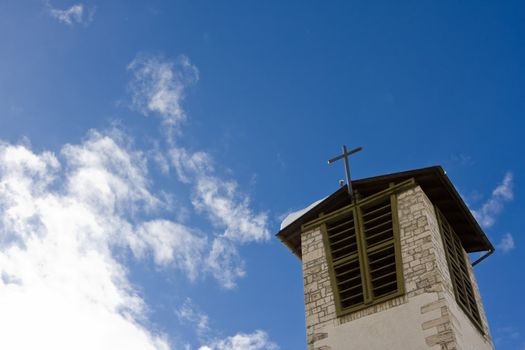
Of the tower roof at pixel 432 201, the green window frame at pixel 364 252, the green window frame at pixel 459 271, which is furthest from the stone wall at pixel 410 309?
the tower roof at pixel 432 201

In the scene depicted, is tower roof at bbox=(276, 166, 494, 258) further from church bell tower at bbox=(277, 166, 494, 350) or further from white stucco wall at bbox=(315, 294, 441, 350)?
white stucco wall at bbox=(315, 294, 441, 350)

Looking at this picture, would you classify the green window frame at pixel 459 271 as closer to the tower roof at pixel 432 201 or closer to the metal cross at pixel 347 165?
the tower roof at pixel 432 201

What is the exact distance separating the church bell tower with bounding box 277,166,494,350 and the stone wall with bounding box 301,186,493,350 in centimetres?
3

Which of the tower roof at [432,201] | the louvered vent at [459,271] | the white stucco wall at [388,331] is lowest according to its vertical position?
the white stucco wall at [388,331]

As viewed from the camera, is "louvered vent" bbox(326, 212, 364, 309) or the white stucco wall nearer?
the white stucco wall

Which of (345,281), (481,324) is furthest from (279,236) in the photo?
(481,324)

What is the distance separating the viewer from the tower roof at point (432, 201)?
19.5 metres

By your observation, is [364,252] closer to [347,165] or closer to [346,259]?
[346,259]

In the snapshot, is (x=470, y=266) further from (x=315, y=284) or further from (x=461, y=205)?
(x=315, y=284)

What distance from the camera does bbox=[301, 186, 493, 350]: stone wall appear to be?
1594 cm

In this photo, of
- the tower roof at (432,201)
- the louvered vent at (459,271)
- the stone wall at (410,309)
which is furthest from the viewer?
the tower roof at (432,201)

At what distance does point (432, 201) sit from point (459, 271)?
2412 millimetres

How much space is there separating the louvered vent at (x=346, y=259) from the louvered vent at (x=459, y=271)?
247 cm

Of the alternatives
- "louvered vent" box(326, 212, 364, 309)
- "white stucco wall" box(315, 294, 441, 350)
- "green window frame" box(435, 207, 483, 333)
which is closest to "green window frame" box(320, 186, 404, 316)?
"louvered vent" box(326, 212, 364, 309)
